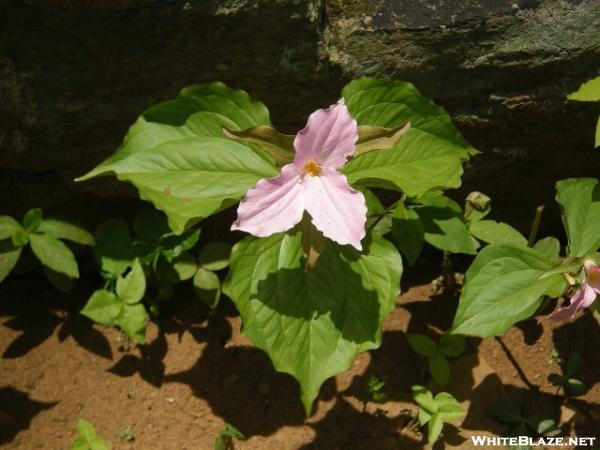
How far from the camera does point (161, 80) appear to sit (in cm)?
187

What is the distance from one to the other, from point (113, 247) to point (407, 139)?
41.8 inches

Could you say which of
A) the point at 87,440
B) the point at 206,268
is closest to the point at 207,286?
the point at 206,268

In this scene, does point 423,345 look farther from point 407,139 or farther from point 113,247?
point 113,247

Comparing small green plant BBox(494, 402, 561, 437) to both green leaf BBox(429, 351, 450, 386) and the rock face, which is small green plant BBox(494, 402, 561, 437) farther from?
the rock face

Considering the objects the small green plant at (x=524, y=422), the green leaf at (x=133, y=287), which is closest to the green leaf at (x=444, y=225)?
the small green plant at (x=524, y=422)

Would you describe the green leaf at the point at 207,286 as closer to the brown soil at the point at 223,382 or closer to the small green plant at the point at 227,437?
the brown soil at the point at 223,382

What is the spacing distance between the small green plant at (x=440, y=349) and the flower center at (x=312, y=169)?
804mm

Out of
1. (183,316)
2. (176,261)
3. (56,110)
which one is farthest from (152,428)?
(56,110)

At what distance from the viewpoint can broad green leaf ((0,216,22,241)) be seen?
1.97 metres

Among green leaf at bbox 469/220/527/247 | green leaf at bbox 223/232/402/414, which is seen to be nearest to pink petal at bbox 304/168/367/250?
green leaf at bbox 223/232/402/414

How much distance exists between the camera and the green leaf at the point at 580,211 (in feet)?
5.85

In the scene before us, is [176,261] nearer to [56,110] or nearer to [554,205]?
[56,110]

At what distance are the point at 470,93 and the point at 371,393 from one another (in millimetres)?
947

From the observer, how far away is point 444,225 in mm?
1929
